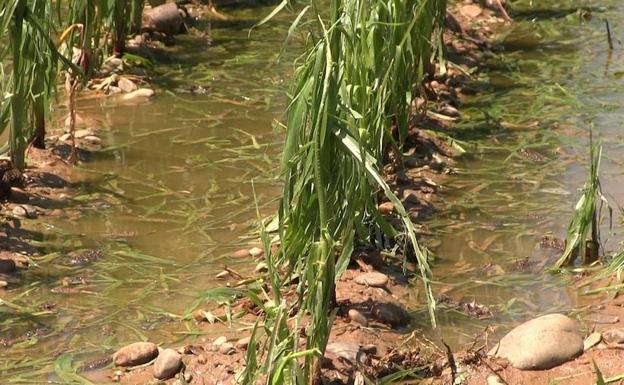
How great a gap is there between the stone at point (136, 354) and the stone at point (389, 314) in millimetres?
881

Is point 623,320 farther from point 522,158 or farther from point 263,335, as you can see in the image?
point 522,158

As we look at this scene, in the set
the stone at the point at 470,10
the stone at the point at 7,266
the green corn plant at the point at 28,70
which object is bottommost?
the stone at the point at 7,266

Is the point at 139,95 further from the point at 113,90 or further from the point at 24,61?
the point at 24,61

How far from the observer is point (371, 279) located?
5.35m

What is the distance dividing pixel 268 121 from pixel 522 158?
1.53 metres

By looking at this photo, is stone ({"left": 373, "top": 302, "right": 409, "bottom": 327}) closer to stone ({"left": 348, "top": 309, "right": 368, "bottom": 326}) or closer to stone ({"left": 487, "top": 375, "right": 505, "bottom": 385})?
stone ({"left": 348, "top": 309, "right": 368, "bottom": 326})

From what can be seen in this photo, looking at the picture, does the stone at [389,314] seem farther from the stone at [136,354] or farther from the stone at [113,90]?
the stone at [113,90]

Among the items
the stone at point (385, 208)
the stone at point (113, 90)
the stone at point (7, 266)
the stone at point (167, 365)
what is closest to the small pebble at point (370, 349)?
the stone at point (167, 365)

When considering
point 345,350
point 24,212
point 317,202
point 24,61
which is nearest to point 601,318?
point 345,350

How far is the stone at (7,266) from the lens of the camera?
18.2 ft

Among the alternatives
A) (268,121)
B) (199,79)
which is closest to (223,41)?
(199,79)

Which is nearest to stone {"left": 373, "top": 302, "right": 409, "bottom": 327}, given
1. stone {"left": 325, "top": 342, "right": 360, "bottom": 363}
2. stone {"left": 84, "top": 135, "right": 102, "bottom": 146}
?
stone {"left": 325, "top": 342, "right": 360, "bottom": 363}

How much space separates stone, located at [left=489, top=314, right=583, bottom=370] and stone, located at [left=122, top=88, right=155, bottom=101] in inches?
153

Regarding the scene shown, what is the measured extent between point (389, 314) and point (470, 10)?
19.2ft
